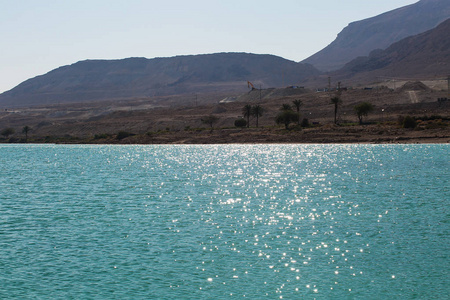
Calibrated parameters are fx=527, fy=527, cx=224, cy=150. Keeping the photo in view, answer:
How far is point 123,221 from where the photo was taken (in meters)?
32.9

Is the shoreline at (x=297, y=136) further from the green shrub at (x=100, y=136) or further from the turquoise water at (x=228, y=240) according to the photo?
the turquoise water at (x=228, y=240)

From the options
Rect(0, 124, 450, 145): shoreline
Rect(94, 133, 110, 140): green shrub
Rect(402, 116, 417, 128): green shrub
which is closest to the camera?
Rect(0, 124, 450, 145): shoreline

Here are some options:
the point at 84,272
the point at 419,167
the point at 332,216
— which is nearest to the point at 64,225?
the point at 84,272

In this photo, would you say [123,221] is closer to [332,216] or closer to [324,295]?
[332,216]

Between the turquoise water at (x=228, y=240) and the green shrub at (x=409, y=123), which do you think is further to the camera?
the green shrub at (x=409, y=123)

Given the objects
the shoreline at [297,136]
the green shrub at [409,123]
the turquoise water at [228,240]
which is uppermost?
the green shrub at [409,123]

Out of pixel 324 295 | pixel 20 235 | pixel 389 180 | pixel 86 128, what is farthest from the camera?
pixel 86 128

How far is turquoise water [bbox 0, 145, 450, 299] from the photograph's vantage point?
2017 centimetres

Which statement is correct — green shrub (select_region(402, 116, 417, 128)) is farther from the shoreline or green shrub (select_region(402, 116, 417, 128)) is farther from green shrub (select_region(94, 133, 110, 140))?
green shrub (select_region(94, 133, 110, 140))

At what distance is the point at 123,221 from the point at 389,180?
31.6 metres

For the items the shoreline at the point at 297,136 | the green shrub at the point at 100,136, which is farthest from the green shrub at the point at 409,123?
the green shrub at the point at 100,136

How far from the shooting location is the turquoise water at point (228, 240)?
66.2ft

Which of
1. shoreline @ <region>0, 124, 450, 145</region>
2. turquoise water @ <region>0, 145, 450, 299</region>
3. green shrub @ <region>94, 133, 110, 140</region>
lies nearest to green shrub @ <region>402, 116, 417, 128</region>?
shoreline @ <region>0, 124, 450, 145</region>

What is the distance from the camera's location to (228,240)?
27.1 m
